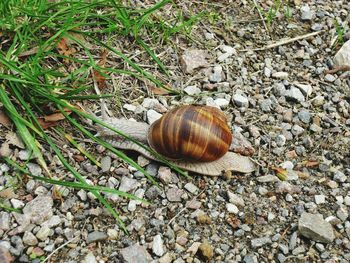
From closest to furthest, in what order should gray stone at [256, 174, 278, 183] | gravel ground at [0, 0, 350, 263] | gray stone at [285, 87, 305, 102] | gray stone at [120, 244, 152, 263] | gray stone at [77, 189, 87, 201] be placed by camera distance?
gray stone at [120, 244, 152, 263] < gravel ground at [0, 0, 350, 263] < gray stone at [77, 189, 87, 201] < gray stone at [256, 174, 278, 183] < gray stone at [285, 87, 305, 102]

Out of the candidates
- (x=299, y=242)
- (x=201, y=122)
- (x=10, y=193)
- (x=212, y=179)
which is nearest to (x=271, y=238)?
(x=299, y=242)

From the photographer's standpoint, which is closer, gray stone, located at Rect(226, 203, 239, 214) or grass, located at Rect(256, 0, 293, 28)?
gray stone, located at Rect(226, 203, 239, 214)

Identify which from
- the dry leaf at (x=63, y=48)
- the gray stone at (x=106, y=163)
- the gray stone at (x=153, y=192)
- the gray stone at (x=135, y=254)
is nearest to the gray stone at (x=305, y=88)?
the gray stone at (x=153, y=192)

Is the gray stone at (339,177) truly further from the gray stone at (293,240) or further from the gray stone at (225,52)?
Result: the gray stone at (225,52)

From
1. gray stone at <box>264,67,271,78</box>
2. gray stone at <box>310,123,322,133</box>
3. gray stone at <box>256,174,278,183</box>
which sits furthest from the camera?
A: gray stone at <box>264,67,271,78</box>

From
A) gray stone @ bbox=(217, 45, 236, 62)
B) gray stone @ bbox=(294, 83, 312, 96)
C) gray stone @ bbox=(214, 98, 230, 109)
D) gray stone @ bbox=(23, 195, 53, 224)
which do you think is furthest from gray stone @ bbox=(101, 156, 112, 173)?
gray stone @ bbox=(294, 83, 312, 96)

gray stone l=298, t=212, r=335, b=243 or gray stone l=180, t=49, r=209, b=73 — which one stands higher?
gray stone l=180, t=49, r=209, b=73

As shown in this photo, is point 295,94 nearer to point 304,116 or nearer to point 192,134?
point 304,116

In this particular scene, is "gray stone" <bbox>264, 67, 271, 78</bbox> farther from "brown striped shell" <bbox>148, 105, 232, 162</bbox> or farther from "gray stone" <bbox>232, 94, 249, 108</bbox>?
"brown striped shell" <bbox>148, 105, 232, 162</bbox>
